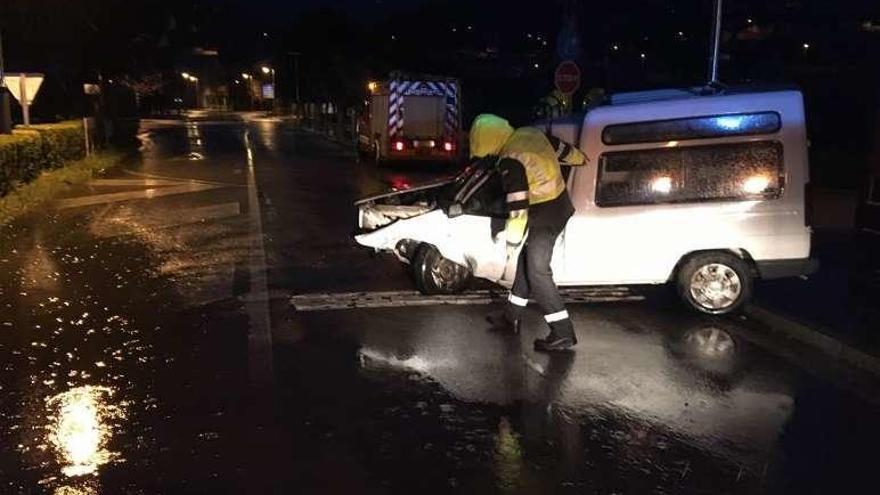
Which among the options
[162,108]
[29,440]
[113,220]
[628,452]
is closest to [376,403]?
[628,452]

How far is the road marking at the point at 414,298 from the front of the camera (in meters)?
8.59

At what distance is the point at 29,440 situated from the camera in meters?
5.10

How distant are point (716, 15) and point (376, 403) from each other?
8.64 meters

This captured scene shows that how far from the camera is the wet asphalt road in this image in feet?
15.3

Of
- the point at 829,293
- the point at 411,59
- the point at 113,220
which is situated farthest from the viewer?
the point at 411,59

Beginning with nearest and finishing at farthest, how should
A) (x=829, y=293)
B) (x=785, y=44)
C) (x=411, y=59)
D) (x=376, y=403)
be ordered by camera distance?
(x=376, y=403) < (x=829, y=293) < (x=785, y=44) < (x=411, y=59)

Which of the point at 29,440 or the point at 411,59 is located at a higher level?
the point at 411,59

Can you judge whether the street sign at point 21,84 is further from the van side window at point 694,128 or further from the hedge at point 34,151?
the van side window at point 694,128

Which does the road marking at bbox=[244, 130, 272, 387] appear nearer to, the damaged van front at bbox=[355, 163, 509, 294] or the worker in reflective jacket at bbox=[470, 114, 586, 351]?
the damaged van front at bbox=[355, 163, 509, 294]

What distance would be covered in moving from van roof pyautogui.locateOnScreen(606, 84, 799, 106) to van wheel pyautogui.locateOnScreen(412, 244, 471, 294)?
218cm

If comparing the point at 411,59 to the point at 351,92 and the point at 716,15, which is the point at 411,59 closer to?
the point at 351,92

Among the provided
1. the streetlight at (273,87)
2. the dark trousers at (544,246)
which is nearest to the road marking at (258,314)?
the dark trousers at (544,246)

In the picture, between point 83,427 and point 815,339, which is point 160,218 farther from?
point 815,339

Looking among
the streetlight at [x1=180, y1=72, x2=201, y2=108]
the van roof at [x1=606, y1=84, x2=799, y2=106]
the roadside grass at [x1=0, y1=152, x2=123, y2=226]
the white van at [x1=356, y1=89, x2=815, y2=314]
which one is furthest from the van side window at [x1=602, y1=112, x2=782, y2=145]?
the streetlight at [x1=180, y1=72, x2=201, y2=108]
